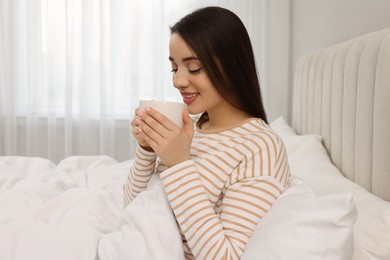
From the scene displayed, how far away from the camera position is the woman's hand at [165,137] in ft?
2.77

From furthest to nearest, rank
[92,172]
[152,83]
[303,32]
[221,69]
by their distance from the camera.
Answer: [152,83] → [303,32] → [92,172] → [221,69]

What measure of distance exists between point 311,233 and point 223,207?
0.19 metres

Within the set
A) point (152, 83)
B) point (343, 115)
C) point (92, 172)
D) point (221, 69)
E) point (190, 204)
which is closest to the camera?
point (190, 204)

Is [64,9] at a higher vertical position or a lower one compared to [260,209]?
higher

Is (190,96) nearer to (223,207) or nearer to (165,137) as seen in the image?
(165,137)

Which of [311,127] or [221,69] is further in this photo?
[311,127]

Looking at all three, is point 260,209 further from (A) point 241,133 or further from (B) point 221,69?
(B) point 221,69

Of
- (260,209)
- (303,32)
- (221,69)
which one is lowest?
(260,209)

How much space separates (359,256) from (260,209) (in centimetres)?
23

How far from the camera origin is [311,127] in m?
1.84

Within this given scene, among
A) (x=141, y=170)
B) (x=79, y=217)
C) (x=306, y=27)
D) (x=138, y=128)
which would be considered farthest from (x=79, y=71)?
(x=138, y=128)

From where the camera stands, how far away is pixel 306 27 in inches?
99.3

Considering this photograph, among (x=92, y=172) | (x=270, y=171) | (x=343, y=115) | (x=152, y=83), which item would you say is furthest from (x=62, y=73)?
(x=270, y=171)

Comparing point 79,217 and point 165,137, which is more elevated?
point 165,137
